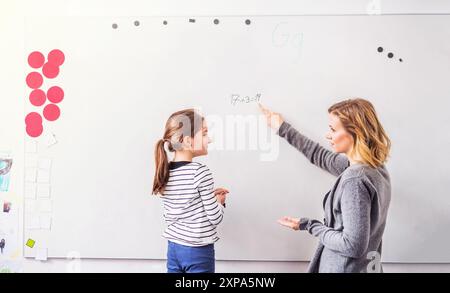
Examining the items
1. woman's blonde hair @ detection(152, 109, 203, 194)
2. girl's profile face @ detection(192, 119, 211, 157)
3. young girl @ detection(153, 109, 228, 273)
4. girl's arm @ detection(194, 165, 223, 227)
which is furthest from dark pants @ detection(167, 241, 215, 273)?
girl's profile face @ detection(192, 119, 211, 157)

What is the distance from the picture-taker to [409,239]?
1.37 metres

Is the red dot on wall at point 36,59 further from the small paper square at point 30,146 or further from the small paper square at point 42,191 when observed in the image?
the small paper square at point 42,191

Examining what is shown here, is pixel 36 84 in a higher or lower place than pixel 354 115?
higher

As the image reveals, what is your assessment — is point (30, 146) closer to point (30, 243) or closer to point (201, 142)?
point (30, 243)

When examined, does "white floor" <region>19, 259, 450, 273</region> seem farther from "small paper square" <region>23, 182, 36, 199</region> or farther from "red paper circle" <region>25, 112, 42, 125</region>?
"red paper circle" <region>25, 112, 42, 125</region>

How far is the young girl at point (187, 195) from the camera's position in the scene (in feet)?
4.21

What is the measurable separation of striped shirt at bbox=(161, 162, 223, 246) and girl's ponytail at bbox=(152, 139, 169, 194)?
0.02 m

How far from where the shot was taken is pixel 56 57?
141cm

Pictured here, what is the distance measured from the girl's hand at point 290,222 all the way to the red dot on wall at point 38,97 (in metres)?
0.95

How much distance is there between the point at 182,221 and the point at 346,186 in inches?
21.4

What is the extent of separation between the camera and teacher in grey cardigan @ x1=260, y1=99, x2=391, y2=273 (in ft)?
3.93
